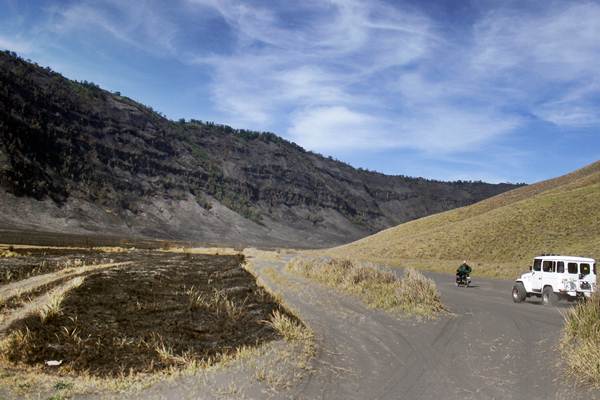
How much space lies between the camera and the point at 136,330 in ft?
51.3

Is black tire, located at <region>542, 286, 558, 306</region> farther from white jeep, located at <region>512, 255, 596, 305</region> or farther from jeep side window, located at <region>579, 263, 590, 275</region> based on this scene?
jeep side window, located at <region>579, 263, 590, 275</region>

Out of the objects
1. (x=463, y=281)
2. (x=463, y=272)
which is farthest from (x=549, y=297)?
(x=463, y=281)

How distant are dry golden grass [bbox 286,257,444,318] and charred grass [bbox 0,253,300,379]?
4026 mm

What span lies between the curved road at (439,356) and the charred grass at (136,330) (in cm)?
190

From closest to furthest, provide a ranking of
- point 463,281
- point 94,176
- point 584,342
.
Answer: point 584,342 → point 463,281 → point 94,176

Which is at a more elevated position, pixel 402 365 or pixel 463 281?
pixel 463 281

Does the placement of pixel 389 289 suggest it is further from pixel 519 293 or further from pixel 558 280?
pixel 558 280

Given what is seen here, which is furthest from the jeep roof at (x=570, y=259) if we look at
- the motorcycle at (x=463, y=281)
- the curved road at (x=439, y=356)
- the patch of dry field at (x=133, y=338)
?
the patch of dry field at (x=133, y=338)

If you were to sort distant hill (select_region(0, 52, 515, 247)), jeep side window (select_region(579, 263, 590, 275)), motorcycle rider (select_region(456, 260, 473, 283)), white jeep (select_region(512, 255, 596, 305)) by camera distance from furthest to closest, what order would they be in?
distant hill (select_region(0, 52, 515, 247)) → motorcycle rider (select_region(456, 260, 473, 283)) → jeep side window (select_region(579, 263, 590, 275)) → white jeep (select_region(512, 255, 596, 305))

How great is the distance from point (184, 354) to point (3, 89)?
500 ft

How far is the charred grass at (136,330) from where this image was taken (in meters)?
11.8

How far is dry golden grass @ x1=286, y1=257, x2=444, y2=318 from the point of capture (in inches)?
744

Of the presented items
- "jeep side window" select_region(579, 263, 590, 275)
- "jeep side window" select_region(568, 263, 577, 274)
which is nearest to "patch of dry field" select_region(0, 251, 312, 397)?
"jeep side window" select_region(568, 263, 577, 274)

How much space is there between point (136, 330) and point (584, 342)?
38.3ft
